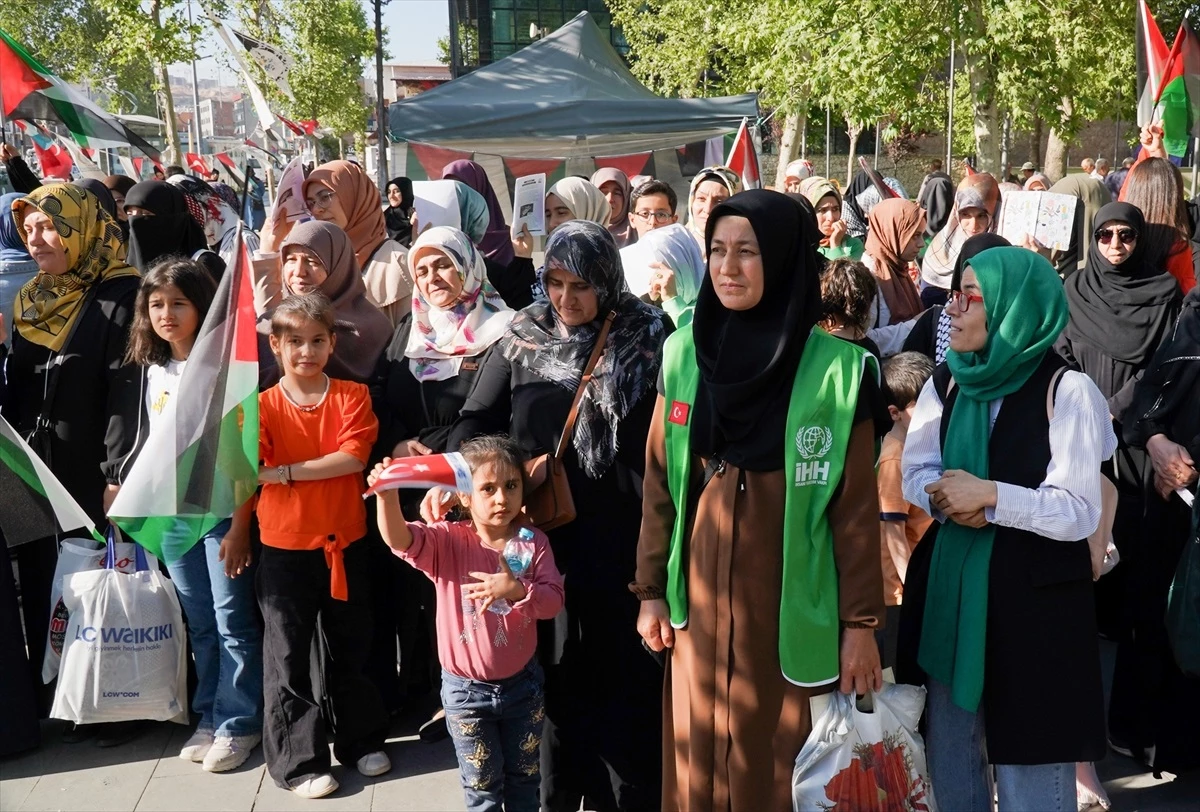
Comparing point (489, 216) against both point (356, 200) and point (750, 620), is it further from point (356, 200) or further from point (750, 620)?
point (750, 620)

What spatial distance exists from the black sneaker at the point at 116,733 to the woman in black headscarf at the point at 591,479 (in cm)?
172

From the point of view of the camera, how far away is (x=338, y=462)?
3.73 metres

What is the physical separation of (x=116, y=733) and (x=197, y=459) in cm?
134

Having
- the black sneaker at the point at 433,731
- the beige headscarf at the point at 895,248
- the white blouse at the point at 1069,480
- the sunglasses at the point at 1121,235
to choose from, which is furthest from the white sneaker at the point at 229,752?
the sunglasses at the point at 1121,235

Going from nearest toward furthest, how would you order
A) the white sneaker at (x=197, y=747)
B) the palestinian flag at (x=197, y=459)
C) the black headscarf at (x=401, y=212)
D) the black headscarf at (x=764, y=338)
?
the black headscarf at (x=764, y=338)
the palestinian flag at (x=197, y=459)
the white sneaker at (x=197, y=747)
the black headscarf at (x=401, y=212)

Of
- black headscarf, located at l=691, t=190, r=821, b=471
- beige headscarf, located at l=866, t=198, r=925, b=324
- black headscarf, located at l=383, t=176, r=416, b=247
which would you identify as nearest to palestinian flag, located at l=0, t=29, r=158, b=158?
black headscarf, located at l=383, t=176, r=416, b=247

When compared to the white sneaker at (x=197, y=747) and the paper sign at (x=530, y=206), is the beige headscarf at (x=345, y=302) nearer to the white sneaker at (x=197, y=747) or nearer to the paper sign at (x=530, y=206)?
the white sneaker at (x=197, y=747)

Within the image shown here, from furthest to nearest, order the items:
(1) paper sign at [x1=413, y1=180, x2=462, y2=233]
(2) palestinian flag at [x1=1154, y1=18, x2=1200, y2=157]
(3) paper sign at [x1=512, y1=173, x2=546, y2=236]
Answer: (2) palestinian flag at [x1=1154, y1=18, x2=1200, y2=157] → (3) paper sign at [x1=512, y1=173, x2=546, y2=236] → (1) paper sign at [x1=413, y1=180, x2=462, y2=233]

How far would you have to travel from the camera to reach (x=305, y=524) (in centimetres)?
378

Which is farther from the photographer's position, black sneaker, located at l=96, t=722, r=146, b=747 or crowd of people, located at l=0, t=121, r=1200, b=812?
black sneaker, located at l=96, t=722, r=146, b=747

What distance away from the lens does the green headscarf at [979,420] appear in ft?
9.19

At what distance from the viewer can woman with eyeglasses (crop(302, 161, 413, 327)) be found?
4992 mm

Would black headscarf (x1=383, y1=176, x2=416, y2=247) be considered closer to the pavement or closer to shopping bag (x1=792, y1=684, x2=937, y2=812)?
the pavement

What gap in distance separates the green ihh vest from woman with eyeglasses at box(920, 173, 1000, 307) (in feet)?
12.1
